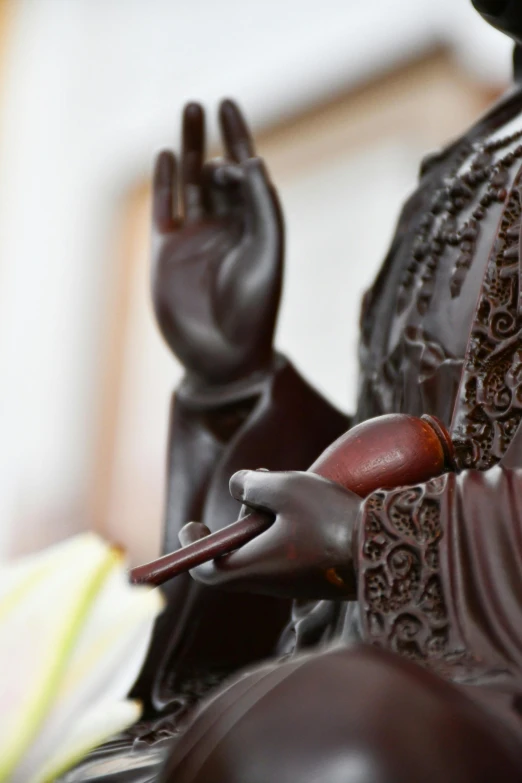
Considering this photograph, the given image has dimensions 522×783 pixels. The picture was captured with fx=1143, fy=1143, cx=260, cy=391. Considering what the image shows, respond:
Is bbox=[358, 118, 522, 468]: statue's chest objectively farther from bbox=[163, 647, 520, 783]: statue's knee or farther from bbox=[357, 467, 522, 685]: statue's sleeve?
bbox=[163, 647, 520, 783]: statue's knee

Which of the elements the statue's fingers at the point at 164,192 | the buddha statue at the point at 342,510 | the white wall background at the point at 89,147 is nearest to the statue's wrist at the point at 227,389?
the buddha statue at the point at 342,510

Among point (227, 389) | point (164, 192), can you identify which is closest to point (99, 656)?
point (227, 389)

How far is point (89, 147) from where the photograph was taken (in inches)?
123

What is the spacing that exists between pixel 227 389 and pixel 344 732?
608 millimetres

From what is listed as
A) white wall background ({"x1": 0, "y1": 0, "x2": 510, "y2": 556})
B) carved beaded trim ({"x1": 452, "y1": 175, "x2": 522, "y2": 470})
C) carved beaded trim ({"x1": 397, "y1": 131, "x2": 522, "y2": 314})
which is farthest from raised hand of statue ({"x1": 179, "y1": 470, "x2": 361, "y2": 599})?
white wall background ({"x1": 0, "y1": 0, "x2": 510, "y2": 556})

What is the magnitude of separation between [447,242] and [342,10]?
1854 millimetres

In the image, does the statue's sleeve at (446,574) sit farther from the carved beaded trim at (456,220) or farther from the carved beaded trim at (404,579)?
the carved beaded trim at (456,220)

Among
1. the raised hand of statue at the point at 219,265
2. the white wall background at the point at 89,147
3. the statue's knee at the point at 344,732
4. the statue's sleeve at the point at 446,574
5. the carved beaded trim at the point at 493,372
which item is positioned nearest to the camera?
the statue's knee at the point at 344,732

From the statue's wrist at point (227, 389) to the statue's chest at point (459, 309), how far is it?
10 cm

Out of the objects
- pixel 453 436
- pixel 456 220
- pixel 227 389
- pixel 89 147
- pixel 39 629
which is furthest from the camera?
pixel 89 147

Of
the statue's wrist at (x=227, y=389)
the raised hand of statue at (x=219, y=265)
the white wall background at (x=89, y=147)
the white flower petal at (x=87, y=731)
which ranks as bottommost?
the white flower petal at (x=87, y=731)

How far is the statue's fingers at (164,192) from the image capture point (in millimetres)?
1127

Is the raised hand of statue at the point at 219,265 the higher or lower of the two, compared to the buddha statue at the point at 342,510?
higher

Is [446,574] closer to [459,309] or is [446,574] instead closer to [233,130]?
[459,309]
